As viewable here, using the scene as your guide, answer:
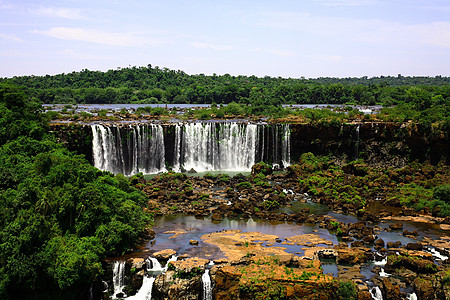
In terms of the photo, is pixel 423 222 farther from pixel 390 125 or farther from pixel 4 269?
pixel 4 269

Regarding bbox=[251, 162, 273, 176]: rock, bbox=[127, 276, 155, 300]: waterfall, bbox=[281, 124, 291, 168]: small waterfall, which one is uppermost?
bbox=[281, 124, 291, 168]: small waterfall

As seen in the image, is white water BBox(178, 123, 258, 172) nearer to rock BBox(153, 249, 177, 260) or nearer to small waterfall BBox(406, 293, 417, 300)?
rock BBox(153, 249, 177, 260)

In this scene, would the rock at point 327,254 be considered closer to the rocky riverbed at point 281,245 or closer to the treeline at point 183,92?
the rocky riverbed at point 281,245

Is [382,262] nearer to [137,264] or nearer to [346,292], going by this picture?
[346,292]

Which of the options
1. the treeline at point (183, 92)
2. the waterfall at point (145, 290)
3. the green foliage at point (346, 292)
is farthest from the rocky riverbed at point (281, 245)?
the treeline at point (183, 92)

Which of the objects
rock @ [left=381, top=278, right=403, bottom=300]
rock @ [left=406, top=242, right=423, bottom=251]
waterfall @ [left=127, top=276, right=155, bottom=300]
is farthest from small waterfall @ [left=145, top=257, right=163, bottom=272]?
rock @ [left=406, top=242, right=423, bottom=251]

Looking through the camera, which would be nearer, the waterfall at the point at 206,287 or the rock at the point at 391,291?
the rock at the point at 391,291

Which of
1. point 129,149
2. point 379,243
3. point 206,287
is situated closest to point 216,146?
point 129,149

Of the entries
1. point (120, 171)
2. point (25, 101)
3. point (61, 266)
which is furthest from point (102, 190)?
point (120, 171)
